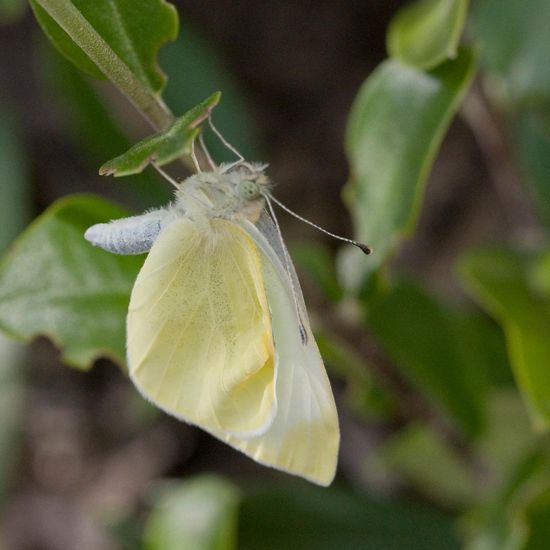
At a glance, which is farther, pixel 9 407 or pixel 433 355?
pixel 9 407

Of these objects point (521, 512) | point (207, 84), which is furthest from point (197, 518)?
point (207, 84)

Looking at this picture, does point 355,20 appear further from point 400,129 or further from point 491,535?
point 491,535

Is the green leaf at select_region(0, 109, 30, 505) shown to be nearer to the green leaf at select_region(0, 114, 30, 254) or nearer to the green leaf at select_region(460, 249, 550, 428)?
the green leaf at select_region(0, 114, 30, 254)

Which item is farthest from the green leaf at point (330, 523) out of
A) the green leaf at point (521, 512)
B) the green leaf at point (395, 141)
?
the green leaf at point (395, 141)

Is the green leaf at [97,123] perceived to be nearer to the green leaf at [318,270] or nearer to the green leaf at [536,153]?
the green leaf at [318,270]

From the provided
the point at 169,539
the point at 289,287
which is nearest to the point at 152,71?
the point at 289,287

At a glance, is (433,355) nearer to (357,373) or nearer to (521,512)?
(357,373)

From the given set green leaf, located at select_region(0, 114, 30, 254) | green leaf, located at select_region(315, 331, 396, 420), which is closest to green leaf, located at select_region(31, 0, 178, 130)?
green leaf, located at select_region(315, 331, 396, 420)
